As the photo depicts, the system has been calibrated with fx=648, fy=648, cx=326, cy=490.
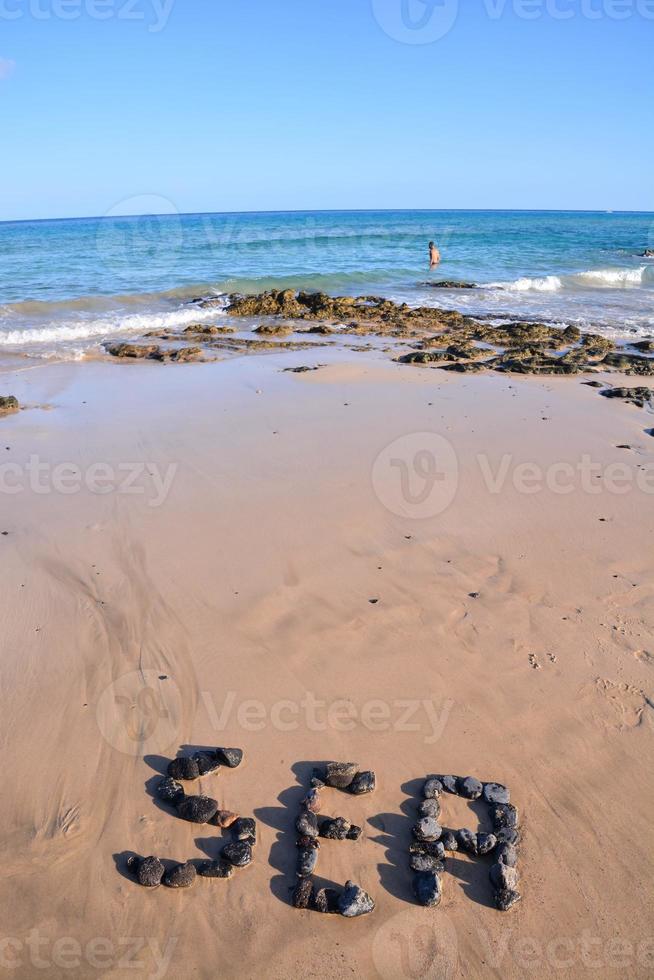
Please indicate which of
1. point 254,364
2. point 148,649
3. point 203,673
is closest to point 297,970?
point 203,673

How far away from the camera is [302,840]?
317 centimetres

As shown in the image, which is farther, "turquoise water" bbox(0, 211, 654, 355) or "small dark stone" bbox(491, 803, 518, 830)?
"turquoise water" bbox(0, 211, 654, 355)

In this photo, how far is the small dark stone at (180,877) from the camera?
2984 mm

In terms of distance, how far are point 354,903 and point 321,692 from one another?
1.37 meters

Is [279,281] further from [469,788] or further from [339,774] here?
[469,788]

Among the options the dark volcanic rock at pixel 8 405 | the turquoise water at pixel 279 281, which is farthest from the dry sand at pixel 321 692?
the turquoise water at pixel 279 281

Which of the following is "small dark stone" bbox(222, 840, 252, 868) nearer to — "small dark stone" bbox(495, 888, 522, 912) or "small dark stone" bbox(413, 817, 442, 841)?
"small dark stone" bbox(413, 817, 442, 841)

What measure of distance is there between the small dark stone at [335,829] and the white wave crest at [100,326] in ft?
44.0

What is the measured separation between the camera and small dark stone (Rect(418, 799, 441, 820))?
130 inches

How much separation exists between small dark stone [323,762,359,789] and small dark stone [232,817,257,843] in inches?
17.9

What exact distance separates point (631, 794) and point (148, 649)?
3.07 m

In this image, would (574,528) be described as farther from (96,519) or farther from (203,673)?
(96,519)

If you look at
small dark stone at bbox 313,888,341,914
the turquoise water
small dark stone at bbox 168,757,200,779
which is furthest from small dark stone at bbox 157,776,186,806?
the turquoise water

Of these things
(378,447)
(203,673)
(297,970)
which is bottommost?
(297,970)
